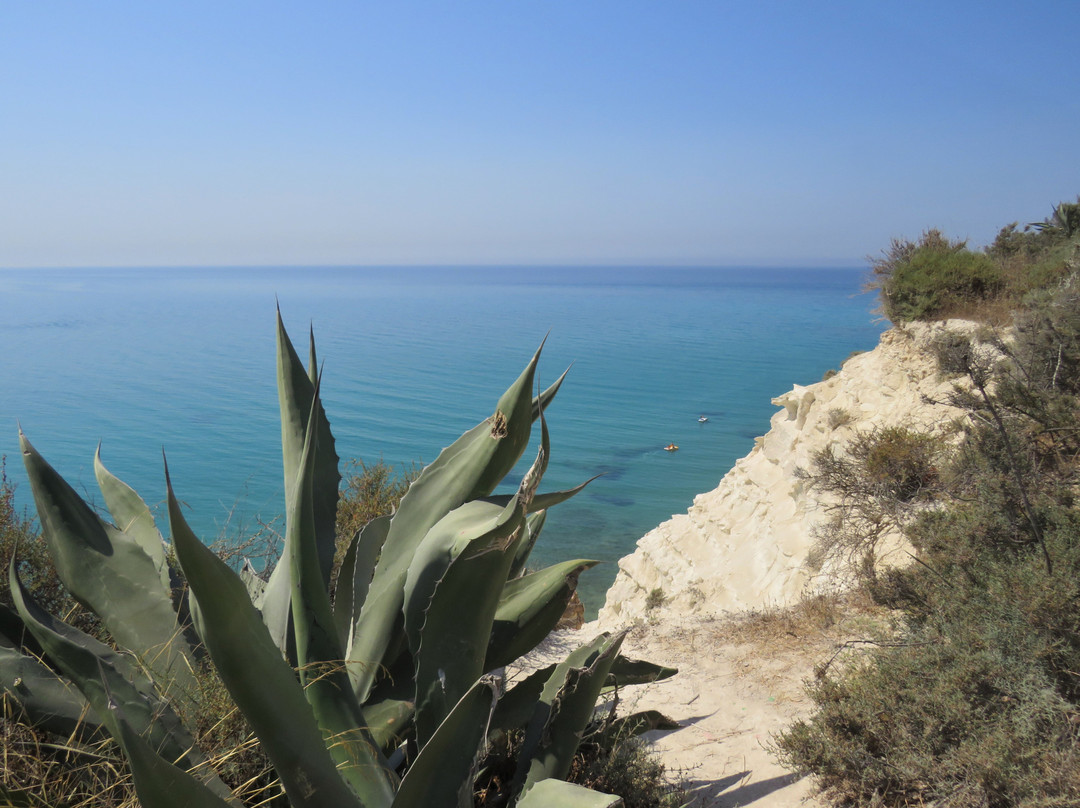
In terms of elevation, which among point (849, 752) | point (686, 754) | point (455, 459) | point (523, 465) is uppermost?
point (455, 459)

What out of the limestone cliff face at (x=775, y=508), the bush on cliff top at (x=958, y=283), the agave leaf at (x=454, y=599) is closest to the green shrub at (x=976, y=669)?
the agave leaf at (x=454, y=599)

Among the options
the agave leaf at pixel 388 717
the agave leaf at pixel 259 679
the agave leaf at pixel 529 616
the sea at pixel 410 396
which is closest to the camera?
the agave leaf at pixel 259 679

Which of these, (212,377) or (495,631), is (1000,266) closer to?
(495,631)

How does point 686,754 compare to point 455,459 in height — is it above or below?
below

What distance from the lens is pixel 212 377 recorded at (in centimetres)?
3947

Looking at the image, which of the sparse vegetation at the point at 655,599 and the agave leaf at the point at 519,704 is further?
the sparse vegetation at the point at 655,599

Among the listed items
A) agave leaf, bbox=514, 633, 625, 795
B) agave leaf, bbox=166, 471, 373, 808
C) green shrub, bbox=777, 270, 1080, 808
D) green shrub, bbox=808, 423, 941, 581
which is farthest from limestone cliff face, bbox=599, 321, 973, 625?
agave leaf, bbox=166, 471, 373, 808

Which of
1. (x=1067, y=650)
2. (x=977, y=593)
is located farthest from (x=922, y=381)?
(x=1067, y=650)

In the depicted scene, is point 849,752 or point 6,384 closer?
point 849,752

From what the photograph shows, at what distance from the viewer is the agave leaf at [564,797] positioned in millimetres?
1431

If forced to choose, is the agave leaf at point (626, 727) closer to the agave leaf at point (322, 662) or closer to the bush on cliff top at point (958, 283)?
the agave leaf at point (322, 662)

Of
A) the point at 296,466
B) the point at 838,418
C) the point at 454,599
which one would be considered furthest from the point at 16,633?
the point at 838,418

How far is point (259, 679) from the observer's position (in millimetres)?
1342

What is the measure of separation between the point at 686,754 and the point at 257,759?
269 centimetres
